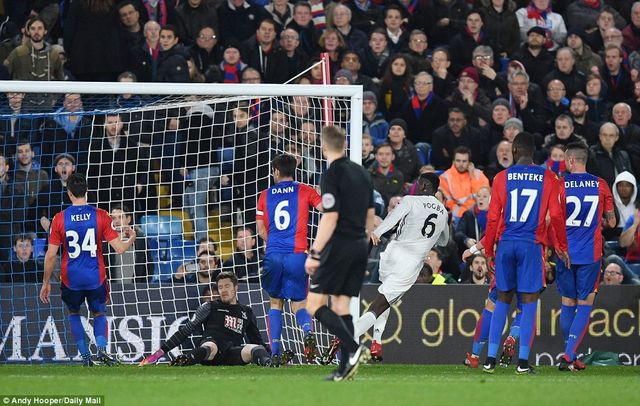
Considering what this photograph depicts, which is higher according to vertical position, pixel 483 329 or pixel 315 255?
pixel 315 255

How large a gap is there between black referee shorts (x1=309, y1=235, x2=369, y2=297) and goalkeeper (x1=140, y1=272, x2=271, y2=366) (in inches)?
127

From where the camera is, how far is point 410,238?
42.1 ft

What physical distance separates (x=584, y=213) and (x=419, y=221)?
5.50 ft

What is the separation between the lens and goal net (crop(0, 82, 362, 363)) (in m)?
14.1

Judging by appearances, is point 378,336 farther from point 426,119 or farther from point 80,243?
point 426,119

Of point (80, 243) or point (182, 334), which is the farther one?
point (182, 334)

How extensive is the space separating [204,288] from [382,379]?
434 centimetres

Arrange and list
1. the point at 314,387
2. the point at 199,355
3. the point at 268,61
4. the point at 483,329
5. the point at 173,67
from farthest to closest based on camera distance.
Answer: the point at 268,61
the point at 173,67
the point at 199,355
the point at 483,329
the point at 314,387

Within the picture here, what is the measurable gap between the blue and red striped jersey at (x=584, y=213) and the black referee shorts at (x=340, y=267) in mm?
3405

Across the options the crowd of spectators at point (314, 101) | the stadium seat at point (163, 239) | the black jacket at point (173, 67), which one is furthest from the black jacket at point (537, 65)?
the stadium seat at point (163, 239)

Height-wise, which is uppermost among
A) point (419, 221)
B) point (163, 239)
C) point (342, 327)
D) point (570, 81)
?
point (570, 81)

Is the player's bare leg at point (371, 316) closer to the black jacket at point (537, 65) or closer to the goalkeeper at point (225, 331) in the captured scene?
the goalkeeper at point (225, 331)

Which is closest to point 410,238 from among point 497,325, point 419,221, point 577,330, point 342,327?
point 419,221

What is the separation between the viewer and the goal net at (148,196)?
14.1m
